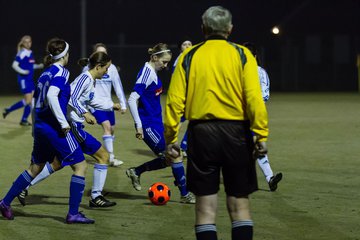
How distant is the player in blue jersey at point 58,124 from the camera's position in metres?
8.05

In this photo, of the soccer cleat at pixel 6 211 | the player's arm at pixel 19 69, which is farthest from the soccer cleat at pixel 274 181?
the player's arm at pixel 19 69

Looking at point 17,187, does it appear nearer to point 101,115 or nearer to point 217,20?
point 217,20

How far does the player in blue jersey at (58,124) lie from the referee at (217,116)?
2275 millimetres

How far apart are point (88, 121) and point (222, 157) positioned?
3.24m

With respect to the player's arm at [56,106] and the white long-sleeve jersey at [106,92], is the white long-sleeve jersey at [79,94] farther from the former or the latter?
the white long-sleeve jersey at [106,92]

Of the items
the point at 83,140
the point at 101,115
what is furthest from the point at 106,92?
the point at 83,140

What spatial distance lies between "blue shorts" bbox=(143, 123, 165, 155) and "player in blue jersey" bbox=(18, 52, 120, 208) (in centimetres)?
88

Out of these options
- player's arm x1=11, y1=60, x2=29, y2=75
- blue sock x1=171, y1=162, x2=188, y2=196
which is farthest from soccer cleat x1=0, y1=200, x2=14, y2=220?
player's arm x1=11, y1=60, x2=29, y2=75

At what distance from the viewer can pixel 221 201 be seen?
9422 mm

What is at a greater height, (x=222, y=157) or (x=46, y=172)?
(x=222, y=157)

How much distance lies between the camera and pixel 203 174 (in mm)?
5996

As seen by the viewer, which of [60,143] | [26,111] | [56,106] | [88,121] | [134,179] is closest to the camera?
[56,106]

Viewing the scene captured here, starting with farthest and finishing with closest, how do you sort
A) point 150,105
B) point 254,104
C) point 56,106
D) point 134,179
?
point 134,179 < point 150,105 < point 56,106 < point 254,104

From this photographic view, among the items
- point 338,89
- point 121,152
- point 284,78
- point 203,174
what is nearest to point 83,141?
point 203,174
